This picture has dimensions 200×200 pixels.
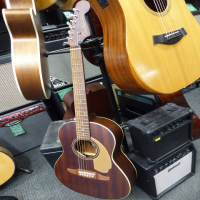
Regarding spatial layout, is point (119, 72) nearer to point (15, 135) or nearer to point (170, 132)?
point (170, 132)

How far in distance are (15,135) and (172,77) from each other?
3.88ft

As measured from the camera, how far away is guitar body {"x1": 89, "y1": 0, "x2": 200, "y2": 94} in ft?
2.01

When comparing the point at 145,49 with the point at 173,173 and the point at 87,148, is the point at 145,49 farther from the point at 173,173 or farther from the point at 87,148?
the point at 173,173

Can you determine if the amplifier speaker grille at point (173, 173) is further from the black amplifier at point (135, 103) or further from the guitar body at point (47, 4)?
the guitar body at point (47, 4)

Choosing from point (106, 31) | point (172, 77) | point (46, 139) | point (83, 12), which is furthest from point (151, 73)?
point (46, 139)

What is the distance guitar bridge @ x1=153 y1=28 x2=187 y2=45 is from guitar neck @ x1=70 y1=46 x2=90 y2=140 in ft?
1.09

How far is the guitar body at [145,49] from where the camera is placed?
0.61 meters

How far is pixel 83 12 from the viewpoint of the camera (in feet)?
2.21

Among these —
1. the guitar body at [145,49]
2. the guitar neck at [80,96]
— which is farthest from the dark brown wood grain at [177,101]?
the guitar neck at [80,96]

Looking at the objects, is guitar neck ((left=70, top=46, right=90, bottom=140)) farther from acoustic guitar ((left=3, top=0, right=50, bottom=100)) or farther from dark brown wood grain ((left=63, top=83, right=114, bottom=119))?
dark brown wood grain ((left=63, top=83, right=114, bottom=119))

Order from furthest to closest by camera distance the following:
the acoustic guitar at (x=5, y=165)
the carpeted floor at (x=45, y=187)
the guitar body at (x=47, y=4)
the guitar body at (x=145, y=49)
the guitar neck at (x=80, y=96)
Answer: the guitar body at (x=47, y=4) → the acoustic guitar at (x=5, y=165) → the carpeted floor at (x=45, y=187) → the guitar neck at (x=80, y=96) → the guitar body at (x=145, y=49)

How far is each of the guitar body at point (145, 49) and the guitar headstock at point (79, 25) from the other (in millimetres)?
42

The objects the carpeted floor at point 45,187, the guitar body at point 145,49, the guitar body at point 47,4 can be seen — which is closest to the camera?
the guitar body at point 145,49

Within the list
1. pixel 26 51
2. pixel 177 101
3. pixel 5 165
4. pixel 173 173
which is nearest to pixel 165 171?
pixel 173 173
